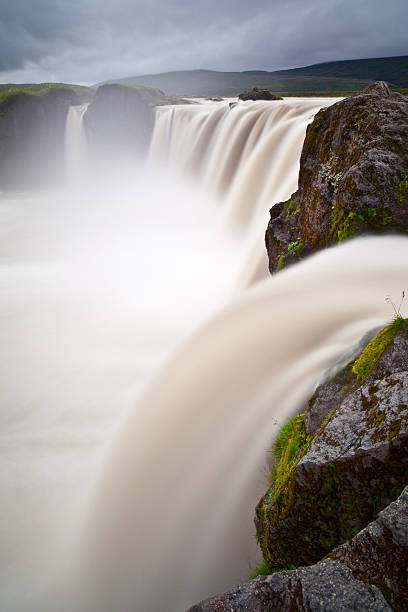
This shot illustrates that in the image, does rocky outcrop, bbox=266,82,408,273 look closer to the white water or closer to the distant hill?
the white water

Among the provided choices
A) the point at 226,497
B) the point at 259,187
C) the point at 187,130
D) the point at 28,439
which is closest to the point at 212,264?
the point at 259,187

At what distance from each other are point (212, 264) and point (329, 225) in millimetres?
6383

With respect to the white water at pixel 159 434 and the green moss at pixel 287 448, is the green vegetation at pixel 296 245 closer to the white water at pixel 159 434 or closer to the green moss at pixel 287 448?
the white water at pixel 159 434

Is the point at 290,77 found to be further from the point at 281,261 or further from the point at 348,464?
the point at 348,464

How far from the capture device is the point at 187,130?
20531mm

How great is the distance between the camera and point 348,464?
6.39 feet

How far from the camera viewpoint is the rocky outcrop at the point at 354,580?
1516 millimetres

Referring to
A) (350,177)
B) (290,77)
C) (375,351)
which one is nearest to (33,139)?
(350,177)

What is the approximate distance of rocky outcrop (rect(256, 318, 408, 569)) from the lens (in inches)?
72.6

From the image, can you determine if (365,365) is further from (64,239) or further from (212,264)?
(64,239)

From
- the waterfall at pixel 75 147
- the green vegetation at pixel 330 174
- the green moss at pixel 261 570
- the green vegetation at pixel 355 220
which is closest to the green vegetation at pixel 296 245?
the green vegetation at pixel 355 220

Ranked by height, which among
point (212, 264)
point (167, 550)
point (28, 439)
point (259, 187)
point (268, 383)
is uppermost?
point (259, 187)

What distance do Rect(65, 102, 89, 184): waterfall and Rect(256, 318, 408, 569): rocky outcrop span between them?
3104 centimetres

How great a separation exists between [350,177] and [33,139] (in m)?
31.2
